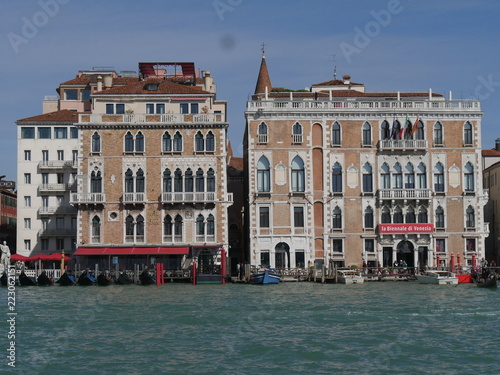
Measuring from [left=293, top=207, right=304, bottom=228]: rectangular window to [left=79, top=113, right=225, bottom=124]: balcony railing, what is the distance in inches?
268

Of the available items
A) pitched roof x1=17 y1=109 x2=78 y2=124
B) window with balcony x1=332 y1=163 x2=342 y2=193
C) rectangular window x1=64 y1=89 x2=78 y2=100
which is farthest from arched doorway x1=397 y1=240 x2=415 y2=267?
rectangular window x1=64 y1=89 x2=78 y2=100

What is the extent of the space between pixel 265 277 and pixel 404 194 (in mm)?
10250

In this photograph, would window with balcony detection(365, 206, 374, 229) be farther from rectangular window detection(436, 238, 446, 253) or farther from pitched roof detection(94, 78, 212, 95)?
pitched roof detection(94, 78, 212, 95)

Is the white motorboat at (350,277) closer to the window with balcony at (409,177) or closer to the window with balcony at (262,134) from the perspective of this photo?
the window with balcony at (409,177)

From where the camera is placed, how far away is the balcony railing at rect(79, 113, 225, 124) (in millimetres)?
49188

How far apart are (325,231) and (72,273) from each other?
14.6 meters

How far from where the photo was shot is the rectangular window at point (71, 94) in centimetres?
6053

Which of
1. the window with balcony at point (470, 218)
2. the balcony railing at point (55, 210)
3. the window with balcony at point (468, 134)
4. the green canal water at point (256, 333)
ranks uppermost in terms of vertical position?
the window with balcony at point (468, 134)

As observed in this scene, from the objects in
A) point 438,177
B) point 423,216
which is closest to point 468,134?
point 438,177

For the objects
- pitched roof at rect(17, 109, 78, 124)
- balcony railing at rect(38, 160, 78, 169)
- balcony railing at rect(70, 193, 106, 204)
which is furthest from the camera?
pitched roof at rect(17, 109, 78, 124)

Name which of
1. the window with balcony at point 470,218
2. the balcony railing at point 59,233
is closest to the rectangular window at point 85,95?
the balcony railing at point 59,233

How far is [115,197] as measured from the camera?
49000mm

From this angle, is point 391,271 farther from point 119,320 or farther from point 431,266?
point 119,320

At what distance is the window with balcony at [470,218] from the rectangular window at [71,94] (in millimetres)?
28503
